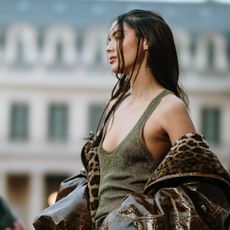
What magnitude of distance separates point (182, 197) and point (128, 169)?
0.23 m

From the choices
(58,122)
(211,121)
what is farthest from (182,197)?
(211,121)

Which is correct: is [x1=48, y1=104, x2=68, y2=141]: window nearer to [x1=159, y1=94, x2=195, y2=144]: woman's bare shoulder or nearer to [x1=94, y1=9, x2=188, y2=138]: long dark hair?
[x1=94, y1=9, x2=188, y2=138]: long dark hair

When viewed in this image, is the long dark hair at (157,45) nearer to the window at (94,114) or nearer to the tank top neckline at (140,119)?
the tank top neckline at (140,119)

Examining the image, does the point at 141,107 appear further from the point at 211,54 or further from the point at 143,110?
the point at 211,54

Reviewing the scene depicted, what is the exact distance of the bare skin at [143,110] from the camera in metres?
2.85

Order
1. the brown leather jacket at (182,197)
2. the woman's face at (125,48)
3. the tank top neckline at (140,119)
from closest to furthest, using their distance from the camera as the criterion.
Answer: the brown leather jacket at (182,197) → the tank top neckline at (140,119) → the woman's face at (125,48)

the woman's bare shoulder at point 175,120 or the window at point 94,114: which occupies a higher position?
the woman's bare shoulder at point 175,120

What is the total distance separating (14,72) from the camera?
5628 centimetres

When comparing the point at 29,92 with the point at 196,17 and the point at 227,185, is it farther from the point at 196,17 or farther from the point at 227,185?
the point at 227,185

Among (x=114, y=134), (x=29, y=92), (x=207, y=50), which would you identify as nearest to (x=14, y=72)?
(x=29, y=92)

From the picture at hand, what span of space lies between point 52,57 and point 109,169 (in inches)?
2122

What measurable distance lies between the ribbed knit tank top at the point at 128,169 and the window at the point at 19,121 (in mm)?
52311

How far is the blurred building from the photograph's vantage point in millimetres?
55219

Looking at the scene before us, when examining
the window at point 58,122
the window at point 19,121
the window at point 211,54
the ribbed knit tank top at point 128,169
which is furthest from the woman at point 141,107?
the window at point 211,54
